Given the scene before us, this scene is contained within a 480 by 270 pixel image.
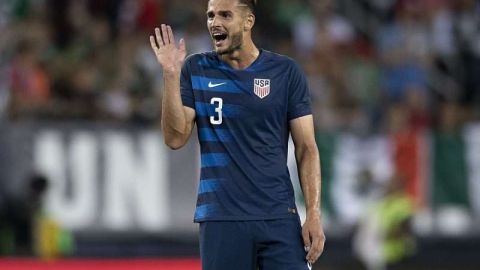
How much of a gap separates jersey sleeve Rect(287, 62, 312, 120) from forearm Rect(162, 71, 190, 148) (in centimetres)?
51

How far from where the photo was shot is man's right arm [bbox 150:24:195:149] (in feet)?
18.5

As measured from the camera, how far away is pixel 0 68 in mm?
13914

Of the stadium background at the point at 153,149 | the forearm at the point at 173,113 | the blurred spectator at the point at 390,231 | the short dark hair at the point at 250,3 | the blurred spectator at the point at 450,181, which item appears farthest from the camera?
the blurred spectator at the point at 450,181

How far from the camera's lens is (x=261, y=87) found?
5910 mm

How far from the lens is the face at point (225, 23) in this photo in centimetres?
584

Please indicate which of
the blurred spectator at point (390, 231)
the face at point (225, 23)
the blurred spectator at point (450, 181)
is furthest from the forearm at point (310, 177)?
the blurred spectator at point (450, 181)

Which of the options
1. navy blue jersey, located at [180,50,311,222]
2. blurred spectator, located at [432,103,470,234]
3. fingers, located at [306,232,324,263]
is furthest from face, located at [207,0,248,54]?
blurred spectator, located at [432,103,470,234]

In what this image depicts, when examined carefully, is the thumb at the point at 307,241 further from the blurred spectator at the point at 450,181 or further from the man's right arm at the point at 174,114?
the blurred spectator at the point at 450,181

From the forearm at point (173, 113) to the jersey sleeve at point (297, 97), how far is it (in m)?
0.51

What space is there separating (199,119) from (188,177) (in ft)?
25.2

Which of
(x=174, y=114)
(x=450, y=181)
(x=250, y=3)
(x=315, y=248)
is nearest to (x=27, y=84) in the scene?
(x=450, y=181)

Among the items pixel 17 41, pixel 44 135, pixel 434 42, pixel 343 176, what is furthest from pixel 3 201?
pixel 434 42

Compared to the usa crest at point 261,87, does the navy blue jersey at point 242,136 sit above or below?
below

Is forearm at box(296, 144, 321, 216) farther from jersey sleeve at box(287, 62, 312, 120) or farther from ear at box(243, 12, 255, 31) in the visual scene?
ear at box(243, 12, 255, 31)
